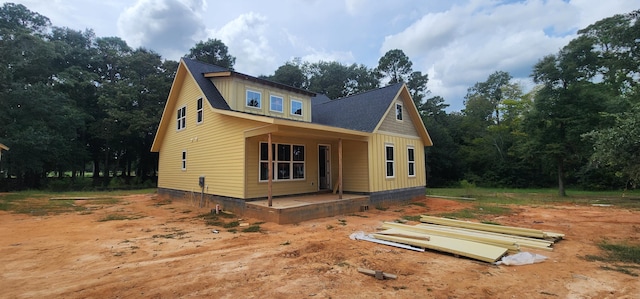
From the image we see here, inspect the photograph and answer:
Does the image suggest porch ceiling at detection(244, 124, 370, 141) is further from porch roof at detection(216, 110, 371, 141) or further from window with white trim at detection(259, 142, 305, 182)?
window with white trim at detection(259, 142, 305, 182)

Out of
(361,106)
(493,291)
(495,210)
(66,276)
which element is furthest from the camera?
(361,106)

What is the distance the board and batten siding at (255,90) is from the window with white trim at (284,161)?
2474 mm

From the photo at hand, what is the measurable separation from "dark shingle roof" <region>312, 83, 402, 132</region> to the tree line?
7055mm

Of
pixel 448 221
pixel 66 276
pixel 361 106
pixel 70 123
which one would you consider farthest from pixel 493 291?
pixel 70 123

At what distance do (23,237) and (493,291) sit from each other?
9.98 m

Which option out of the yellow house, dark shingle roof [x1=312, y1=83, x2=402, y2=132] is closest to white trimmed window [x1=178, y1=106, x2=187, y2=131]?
the yellow house

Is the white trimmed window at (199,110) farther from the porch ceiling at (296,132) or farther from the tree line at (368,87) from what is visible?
the tree line at (368,87)

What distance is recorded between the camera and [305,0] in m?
12.6

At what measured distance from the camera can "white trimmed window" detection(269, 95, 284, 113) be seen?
13359 mm

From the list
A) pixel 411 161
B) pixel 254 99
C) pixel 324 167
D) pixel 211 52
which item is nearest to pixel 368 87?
pixel 211 52

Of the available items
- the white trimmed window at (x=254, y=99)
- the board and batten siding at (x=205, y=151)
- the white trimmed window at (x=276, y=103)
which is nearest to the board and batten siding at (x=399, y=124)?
the white trimmed window at (x=276, y=103)

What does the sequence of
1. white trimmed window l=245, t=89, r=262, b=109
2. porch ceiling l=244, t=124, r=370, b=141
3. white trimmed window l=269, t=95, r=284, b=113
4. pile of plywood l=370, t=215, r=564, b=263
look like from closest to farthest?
1. pile of plywood l=370, t=215, r=564, b=263
2. porch ceiling l=244, t=124, r=370, b=141
3. white trimmed window l=245, t=89, r=262, b=109
4. white trimmed window l=269, t=95, r=284, b=113

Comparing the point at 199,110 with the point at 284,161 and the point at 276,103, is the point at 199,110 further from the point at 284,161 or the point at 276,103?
the point at 284,161

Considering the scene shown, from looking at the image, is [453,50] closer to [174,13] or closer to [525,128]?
[525,128]
